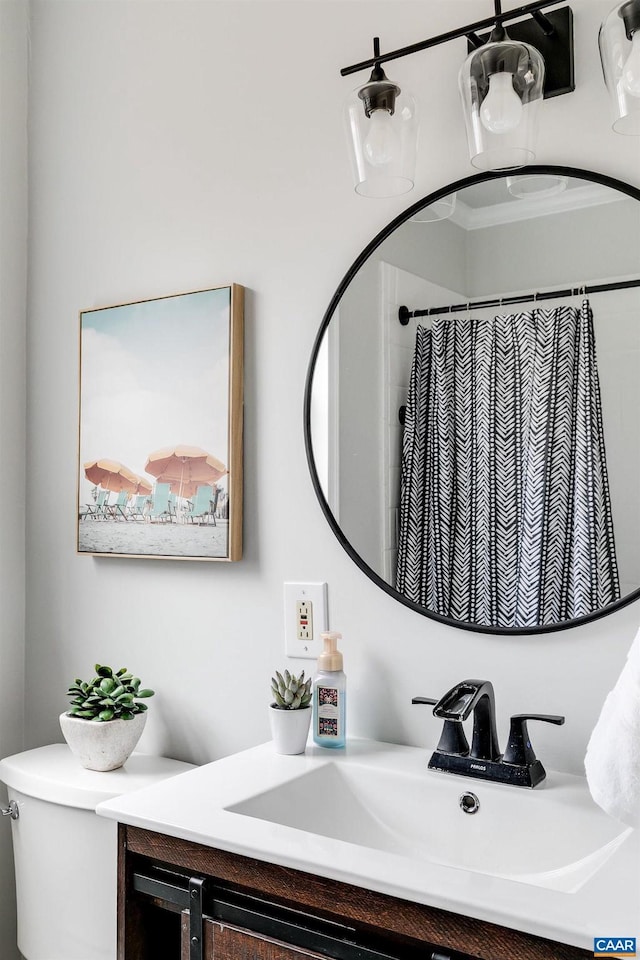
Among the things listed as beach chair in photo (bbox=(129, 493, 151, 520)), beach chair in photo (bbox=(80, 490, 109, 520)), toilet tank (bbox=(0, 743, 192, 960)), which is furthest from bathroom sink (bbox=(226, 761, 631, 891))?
beach chair in photo (bbox=(80, 490, 109, 520))

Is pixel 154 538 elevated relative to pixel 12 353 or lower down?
lower down

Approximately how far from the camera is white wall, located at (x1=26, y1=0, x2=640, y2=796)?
53.5 inches

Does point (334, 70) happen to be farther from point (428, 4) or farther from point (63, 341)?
point (63, 341)

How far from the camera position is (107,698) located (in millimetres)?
1631

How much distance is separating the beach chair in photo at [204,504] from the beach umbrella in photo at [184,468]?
0.05ft

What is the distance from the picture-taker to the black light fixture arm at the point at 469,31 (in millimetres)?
1264

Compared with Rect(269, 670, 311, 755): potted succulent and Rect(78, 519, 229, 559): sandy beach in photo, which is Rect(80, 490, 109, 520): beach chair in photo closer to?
Rect(78, 519, 229, 559): sandy beach in photo

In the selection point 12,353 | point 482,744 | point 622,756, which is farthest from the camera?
point 12,353

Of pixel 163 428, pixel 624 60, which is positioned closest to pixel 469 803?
pixel 163 428

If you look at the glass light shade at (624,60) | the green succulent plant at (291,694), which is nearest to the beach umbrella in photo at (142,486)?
the green succulent plant at (291,694)

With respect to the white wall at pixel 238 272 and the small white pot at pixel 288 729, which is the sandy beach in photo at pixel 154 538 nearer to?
the white wall at pixel 238 272

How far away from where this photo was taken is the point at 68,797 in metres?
1.50

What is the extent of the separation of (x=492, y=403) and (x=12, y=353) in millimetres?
1241

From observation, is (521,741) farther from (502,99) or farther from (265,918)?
(502,99)
